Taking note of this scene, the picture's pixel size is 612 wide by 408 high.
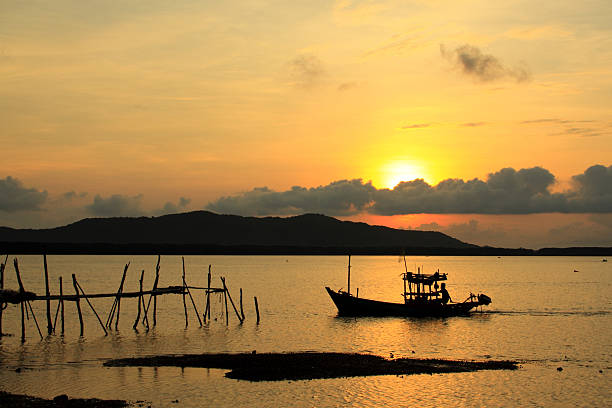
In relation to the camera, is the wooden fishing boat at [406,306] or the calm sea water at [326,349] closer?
the calm sea water at [326,349]

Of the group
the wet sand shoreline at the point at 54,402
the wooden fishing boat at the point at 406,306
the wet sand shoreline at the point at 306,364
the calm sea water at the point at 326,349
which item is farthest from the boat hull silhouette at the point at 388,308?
the wet sand shoreline at the point at 54,402

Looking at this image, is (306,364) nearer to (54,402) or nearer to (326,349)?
→ (326,349)

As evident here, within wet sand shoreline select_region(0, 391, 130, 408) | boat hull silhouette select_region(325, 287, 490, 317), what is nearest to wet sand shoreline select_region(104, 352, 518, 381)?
wet sand shoreline select_region(0, 391, 130, 408)

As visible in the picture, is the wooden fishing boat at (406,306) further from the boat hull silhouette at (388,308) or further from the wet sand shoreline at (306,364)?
the wet sand shoreline at (306,364)

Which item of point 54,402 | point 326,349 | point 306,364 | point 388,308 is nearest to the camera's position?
point 54,402

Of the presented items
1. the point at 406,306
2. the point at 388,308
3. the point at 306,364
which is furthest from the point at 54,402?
the point at 406,306

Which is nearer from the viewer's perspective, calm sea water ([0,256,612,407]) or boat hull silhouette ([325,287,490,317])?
calm sea water ([0,256,612,407])

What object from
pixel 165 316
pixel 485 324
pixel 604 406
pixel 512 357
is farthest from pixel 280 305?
pixel 604 406

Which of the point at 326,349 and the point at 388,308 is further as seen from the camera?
the point at 388,308

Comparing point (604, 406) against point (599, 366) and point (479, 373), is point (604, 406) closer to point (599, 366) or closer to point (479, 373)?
point (479, 373)

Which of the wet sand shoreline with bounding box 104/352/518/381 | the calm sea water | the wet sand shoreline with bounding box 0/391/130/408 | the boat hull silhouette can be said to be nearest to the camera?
the wet sand shoreline with bounding box 0/391/130/408

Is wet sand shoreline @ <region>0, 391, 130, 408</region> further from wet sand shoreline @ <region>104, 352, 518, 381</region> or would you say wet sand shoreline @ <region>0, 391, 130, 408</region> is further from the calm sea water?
wet sand shoreline @ <region>104, 352, 518, 381</region>

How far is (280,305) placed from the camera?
77312 mm

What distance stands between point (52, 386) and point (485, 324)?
39.2m
